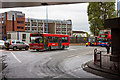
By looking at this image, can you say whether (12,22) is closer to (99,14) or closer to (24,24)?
(24,24)

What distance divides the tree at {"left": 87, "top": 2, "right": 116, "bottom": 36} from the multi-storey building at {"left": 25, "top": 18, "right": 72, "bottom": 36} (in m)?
72.1

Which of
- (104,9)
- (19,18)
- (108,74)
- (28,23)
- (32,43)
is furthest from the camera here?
(28,23)

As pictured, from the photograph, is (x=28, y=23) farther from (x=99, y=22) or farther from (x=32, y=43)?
(x=32, y=43)

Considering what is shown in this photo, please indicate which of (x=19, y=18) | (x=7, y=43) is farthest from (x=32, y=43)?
(x=19, y=18)

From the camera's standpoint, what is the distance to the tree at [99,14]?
51.0 metres

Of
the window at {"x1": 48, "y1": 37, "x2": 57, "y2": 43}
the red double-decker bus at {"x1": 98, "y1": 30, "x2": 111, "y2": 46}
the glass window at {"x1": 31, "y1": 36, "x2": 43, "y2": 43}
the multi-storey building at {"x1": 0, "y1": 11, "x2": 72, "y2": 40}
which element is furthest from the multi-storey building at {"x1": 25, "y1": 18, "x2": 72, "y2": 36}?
→ the glass window at {"x1": 31, "y1": 36, "x2": 43, "y2": 43}

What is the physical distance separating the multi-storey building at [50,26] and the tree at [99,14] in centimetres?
7213

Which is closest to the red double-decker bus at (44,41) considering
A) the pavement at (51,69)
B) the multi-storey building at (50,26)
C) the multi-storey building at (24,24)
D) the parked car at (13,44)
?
the parked car at (13,44)

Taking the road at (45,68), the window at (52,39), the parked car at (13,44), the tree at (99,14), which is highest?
the tree at (99,14)

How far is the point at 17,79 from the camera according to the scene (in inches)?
356

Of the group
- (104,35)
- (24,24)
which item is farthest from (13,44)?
(24,24)

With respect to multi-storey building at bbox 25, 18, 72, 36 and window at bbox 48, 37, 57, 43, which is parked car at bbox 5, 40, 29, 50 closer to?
window at bbox 48, 37, 57, 43

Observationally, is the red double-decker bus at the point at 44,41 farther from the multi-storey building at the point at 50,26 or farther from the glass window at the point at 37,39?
the multi-storey building at the point at 50,26

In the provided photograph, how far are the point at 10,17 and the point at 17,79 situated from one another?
90.1 metres
